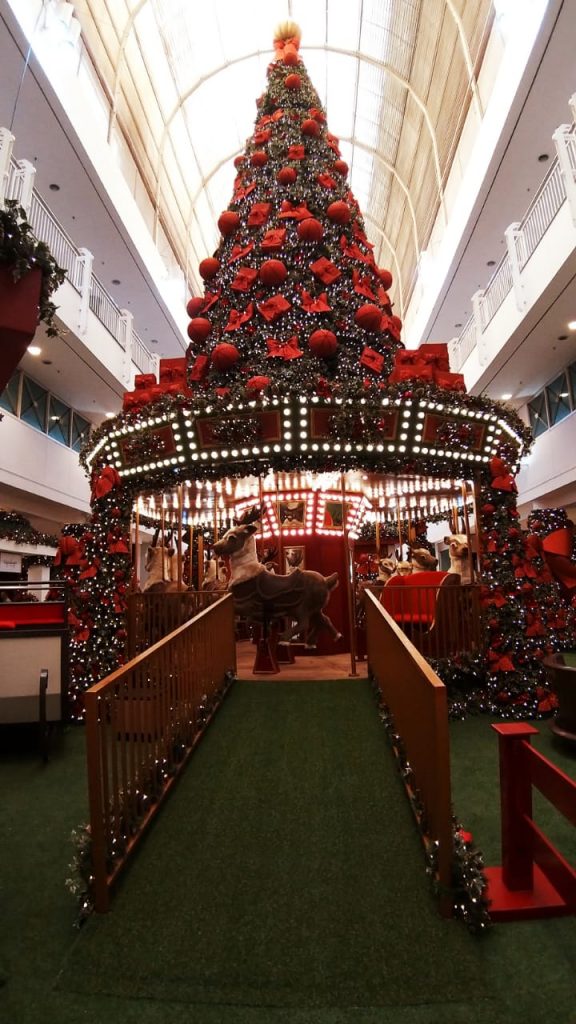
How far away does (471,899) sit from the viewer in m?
2.61

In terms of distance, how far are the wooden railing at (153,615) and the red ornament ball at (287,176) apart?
6.78 metres

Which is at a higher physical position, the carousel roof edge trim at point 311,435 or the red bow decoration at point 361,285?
the red bow decoration at point 361,285

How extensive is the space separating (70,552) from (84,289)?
736 cm

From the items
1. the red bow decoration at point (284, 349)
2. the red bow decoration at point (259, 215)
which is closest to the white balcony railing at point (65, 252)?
the red bow decoration at point (284, 349)

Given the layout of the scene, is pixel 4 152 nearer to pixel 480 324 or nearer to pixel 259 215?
pixel 259 215

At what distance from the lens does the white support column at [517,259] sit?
1095 centimetres

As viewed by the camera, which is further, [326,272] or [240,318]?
[326,272]

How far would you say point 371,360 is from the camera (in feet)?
25.7

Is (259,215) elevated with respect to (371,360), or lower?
elevated

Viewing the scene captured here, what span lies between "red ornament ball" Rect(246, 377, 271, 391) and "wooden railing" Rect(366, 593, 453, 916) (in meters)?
3.28

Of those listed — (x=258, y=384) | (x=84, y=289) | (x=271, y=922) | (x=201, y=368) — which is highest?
(x=84, y=289)

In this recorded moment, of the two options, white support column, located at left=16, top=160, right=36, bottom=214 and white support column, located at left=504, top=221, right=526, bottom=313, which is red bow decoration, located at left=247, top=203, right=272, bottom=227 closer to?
white support column, located at left=16, top=160, right=36, bottom=214

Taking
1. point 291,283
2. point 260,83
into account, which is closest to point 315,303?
point 291,283

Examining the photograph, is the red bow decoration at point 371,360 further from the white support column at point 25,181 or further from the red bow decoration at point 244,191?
the white support column at point 25,181
